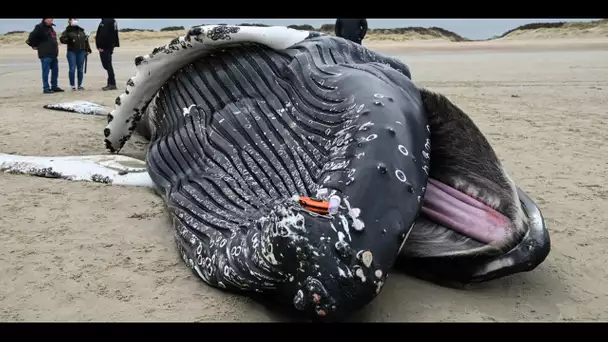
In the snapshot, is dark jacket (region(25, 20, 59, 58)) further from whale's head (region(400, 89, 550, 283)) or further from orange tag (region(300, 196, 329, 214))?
orange tag (region(300, 196, 329, 214))

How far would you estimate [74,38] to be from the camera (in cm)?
1194

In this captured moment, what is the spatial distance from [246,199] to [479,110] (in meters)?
5.69

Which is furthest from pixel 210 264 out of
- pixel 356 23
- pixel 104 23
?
pixel 104 23

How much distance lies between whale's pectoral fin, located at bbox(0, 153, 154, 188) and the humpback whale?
14 millimetres

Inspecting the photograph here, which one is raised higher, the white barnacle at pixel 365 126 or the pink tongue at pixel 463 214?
the white barnacle at pixel 365 126

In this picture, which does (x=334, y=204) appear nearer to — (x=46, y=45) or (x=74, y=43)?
(x=46, y=45)

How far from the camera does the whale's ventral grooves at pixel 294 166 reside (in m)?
2.40

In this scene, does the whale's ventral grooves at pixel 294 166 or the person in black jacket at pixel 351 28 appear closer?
the whale's ventral grooves at pixel 294 166

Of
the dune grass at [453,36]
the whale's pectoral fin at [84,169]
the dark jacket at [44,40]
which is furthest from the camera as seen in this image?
the dune grass at [453,36]

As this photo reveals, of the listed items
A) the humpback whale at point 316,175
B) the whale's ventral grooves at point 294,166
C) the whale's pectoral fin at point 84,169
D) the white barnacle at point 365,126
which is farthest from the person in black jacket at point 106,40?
the white barnacle at point 365,126

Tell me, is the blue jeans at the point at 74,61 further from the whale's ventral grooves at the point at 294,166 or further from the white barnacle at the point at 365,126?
the white barnacle at the point at 365,126
